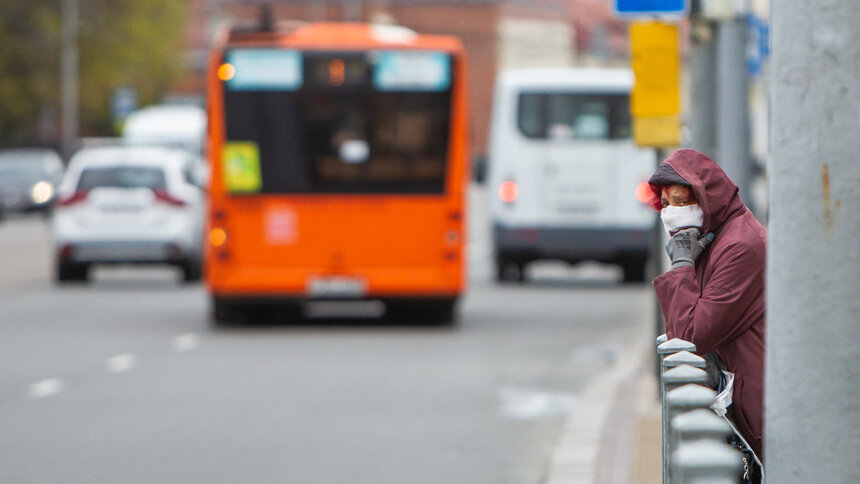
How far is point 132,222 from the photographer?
23953 millimetres

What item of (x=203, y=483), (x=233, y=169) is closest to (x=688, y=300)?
(x=203, y=483)

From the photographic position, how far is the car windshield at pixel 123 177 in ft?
79.2

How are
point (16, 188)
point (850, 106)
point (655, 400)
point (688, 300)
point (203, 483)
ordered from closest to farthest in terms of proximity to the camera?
point (850, 106) < point (688, 300) < point (203, 483) < point (655, 400) < point (16, 188)

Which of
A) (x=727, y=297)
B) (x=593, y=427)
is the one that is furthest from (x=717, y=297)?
(x=593, y=427)

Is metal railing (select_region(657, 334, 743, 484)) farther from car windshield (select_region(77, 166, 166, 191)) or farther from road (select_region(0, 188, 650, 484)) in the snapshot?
car windshield (select_region(77, 166, 166, 191))

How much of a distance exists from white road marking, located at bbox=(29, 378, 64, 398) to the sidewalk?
3519 millimetres

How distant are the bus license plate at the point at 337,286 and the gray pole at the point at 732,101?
6322mm

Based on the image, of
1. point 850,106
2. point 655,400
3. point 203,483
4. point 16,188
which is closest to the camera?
point 850,106

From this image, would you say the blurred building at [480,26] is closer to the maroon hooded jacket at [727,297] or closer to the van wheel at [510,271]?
the van wheel at [510,271]

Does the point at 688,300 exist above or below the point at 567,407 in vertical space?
above

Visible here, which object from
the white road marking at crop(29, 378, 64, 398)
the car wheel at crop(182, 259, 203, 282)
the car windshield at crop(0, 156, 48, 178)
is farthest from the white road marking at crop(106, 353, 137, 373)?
the car windshield at crop(0, 156, 48, 178)

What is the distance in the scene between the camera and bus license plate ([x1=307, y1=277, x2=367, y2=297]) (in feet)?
59.9

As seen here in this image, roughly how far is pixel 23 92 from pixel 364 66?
170ft

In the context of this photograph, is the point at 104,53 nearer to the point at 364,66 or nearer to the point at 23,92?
the point at 23,92
